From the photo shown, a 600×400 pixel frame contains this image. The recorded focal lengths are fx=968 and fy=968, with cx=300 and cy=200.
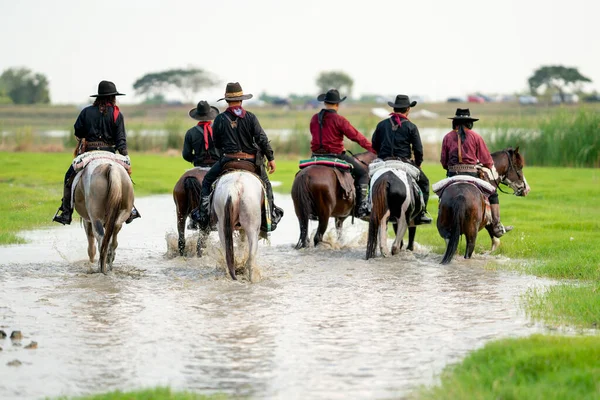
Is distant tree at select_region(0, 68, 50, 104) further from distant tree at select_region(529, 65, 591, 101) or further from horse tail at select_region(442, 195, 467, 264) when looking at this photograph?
horse tail at select_region(442, 195, 467, 264)

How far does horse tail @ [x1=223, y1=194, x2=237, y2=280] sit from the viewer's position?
35.8 feet

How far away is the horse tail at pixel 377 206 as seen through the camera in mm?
12938

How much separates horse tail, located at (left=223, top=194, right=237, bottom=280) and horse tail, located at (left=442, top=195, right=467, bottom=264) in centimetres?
302

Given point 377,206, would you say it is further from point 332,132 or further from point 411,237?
point 332,132

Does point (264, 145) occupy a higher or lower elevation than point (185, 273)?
higher

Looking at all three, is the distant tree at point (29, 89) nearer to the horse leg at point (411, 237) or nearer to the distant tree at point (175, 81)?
the distant tree at point (175, 81)

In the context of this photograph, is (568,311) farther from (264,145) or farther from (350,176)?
(350,176)

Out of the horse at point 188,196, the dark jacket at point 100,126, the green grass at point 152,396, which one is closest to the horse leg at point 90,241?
the dark jacket at point 100,126

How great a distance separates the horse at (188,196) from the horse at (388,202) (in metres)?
2.31

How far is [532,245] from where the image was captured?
1396 centimetres

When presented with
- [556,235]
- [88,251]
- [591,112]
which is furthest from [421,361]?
[591,112]

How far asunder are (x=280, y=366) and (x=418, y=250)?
7.38 m

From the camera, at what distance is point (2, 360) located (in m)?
7.36

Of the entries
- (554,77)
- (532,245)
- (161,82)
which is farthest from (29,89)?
(532,245)
